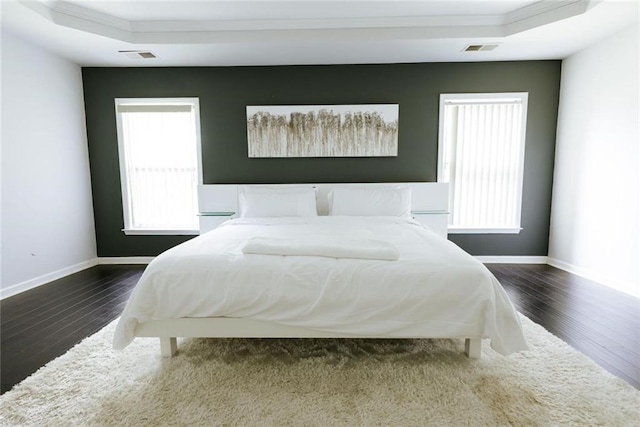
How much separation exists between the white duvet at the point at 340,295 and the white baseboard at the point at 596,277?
86.0 inches

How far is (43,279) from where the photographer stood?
10.3ft

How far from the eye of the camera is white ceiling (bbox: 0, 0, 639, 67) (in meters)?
2.66

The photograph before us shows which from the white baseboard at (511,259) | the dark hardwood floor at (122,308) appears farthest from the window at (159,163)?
the white baseboard at (511,259)

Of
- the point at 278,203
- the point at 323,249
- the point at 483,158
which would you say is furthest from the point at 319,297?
the point at 483,158

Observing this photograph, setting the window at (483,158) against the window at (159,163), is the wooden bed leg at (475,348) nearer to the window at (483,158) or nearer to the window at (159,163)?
the window at (483,158)

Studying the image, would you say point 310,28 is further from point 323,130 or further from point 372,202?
point 372,202

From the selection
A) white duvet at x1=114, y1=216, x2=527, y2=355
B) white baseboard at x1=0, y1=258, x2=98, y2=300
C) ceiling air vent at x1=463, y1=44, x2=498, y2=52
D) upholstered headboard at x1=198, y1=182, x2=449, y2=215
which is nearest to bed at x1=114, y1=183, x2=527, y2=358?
white duvet at x1=114, y1=216, x2=527, y2=355

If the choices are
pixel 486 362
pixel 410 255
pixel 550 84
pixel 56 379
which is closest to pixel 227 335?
pixel 56 379

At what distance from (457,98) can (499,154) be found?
874 millimetres

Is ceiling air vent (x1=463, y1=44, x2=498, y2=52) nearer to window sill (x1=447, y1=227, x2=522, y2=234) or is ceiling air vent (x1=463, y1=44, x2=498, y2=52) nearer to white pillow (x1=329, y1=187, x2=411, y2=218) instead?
white pillow (x1=329, y1=187, x2=411, y2=218)

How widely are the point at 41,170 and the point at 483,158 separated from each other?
5.00 metres

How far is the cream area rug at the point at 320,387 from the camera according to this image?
1342 millimetres

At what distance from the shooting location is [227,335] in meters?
1.67

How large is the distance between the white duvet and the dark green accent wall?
7.48 feet
